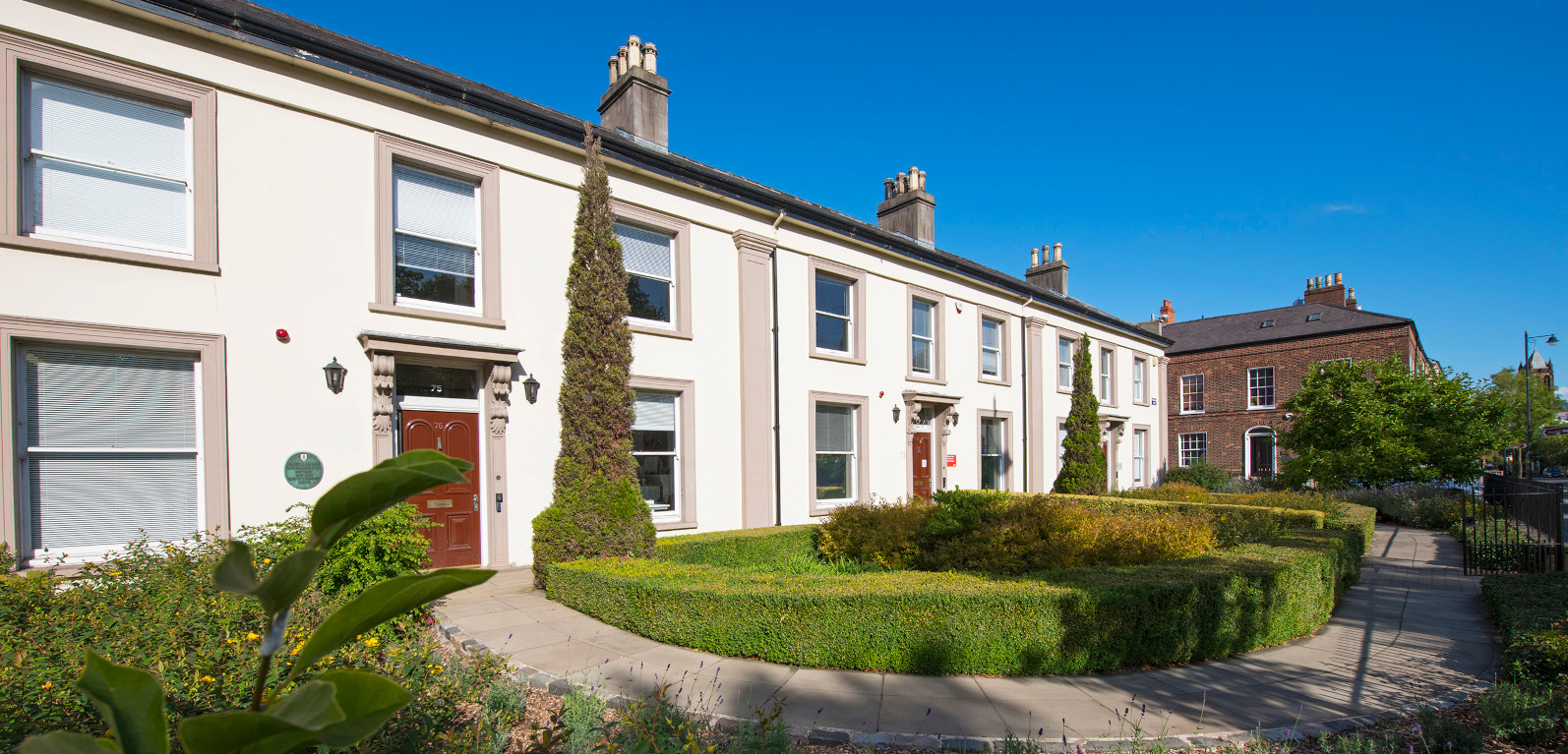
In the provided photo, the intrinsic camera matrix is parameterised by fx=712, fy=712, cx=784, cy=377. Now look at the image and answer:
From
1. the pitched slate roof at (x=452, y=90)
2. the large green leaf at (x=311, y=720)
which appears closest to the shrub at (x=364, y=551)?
the pitched slate roof at (x=452, y=90)

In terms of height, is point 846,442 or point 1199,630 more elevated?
point 846,442

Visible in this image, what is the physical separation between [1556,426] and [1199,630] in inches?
3452

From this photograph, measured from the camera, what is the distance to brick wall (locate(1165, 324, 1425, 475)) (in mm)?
28266

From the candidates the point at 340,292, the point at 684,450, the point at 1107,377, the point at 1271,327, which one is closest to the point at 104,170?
the point at 340,292

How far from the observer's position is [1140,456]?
1008 inches

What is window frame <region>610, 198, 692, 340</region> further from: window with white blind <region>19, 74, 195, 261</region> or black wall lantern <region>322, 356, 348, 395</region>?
window with white blind <region>19, 74, 195, 261</region>

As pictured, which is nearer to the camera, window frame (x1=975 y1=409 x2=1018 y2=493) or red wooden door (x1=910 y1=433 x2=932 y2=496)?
red wooden door (x1=910 y1=433 x2=932 y2=496)

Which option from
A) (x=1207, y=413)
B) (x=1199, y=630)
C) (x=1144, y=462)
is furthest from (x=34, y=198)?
(x=1207, y=413)

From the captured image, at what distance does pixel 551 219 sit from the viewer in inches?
407

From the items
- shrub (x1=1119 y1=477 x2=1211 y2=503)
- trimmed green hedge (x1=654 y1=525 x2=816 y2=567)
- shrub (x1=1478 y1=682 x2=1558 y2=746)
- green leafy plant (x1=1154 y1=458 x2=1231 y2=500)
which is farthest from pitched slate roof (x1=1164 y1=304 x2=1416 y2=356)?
shrub (x1=1478 y1=682 x2=1558 y2=746)

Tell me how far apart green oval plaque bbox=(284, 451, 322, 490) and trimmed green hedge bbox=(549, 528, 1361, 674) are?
368cm

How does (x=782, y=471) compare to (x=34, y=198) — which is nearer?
(x=34, y=198)

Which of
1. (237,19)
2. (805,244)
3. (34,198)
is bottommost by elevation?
(34,198)

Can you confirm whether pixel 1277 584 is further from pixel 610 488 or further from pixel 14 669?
pixel 14 669
